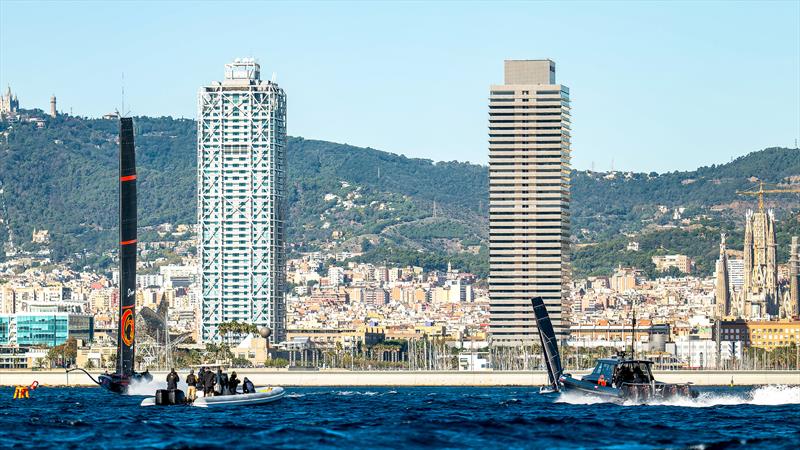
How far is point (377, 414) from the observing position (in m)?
96.3

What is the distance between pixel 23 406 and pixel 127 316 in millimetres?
16865

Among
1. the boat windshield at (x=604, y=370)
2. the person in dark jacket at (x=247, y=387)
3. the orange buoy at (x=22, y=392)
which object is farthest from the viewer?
the orange buoy at (x=22, y=392)

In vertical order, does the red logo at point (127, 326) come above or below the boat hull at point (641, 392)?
above

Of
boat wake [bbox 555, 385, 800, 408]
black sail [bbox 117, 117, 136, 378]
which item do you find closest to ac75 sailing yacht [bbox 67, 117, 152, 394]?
A: black sail [bbox 117, 117, 136, 378]

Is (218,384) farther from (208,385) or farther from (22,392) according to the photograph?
(22,392)

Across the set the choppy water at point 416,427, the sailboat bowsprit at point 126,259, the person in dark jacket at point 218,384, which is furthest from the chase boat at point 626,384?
the sailboat bowsprit at point 126,259

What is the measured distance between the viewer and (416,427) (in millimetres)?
78875

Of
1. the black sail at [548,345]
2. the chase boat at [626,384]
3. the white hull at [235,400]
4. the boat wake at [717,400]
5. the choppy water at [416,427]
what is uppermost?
the black sail at [548,345]

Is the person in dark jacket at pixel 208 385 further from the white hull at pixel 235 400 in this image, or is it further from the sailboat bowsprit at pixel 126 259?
the sailboat bowsprit at pixel 126 259

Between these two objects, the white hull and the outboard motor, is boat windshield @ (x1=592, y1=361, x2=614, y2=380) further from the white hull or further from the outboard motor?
the outboard motor

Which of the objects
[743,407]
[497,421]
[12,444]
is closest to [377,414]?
[497,421]

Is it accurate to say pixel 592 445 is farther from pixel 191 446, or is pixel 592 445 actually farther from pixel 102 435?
pixel 102 435

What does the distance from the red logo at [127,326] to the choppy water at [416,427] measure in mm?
A: 25792

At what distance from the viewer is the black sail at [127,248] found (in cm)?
13162
